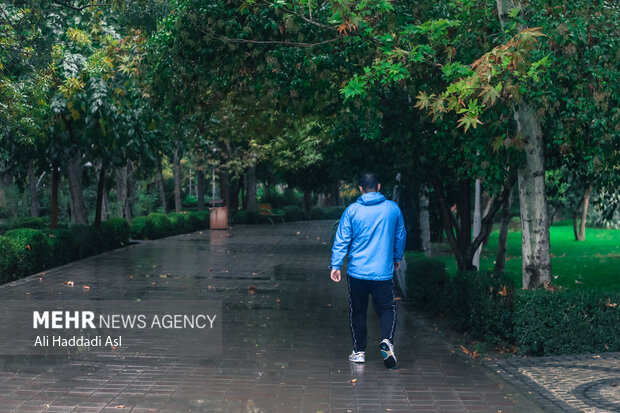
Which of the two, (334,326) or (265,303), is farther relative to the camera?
(265,303)

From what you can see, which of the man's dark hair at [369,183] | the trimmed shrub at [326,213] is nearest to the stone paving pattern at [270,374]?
the man's dark hair at [369,183]

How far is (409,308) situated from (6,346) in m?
5.92

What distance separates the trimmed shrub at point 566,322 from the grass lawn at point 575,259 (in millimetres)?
2949

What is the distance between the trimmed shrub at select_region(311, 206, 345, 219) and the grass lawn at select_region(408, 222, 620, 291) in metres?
20.5

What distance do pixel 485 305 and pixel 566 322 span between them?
0.95 m

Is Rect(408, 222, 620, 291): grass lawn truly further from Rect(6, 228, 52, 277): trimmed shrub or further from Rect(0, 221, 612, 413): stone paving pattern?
Rect(6, 228, 52, 277): trimmed shrub

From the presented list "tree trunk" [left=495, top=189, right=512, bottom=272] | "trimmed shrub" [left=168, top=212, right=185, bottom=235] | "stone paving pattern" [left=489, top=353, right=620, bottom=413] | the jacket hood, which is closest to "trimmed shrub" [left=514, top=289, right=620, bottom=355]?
"stone paving pattern" [left=489, top=353, right=620, bottom=413]

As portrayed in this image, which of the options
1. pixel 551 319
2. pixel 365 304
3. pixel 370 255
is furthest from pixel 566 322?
pixel 370 255

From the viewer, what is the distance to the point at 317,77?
31.4 ft

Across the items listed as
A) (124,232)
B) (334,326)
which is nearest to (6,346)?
(334,326)

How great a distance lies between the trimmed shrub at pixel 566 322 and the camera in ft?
25.3

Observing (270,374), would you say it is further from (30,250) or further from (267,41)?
(30,250)

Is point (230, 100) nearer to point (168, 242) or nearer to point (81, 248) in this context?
point (81, 248)

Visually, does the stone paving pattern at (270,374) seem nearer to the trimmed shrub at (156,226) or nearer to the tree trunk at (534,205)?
the tree trunk at (534,205)
